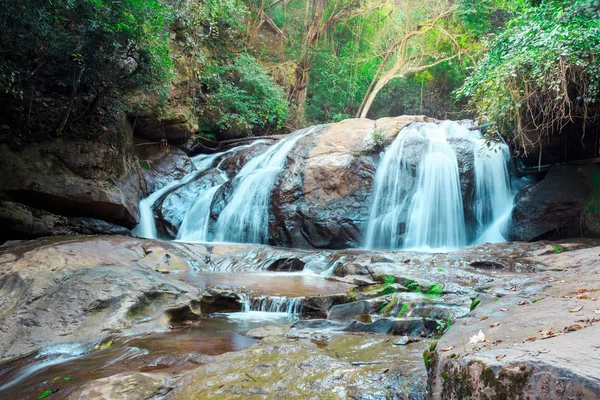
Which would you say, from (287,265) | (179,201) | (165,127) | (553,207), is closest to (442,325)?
(287,265)

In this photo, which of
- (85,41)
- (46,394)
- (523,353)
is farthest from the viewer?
(85,41)

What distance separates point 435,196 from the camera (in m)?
10.3

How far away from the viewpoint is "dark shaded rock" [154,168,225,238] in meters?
11.0

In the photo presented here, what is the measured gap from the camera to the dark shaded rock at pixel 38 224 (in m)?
7.93

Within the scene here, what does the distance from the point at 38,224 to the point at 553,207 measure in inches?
462

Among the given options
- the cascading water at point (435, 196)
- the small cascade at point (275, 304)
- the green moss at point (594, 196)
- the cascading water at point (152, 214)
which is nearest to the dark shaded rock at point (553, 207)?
the green moss at point (594, 196)

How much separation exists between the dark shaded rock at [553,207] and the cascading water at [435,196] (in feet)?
1.95

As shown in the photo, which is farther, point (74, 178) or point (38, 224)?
point (74, 178)

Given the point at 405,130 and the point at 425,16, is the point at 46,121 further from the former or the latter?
the point at 425,16

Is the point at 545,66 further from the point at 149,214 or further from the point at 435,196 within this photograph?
the point at 149,214

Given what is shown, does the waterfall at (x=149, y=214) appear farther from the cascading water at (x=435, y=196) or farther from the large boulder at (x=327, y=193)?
the cascading water at (x=435, y=196)

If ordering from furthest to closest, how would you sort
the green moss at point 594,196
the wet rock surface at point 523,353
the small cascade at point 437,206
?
the small cascade at point 437,206 → the green moss at point 594,196 → the wet rock surface at point 523,353

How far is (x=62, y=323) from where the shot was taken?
3.68 meters

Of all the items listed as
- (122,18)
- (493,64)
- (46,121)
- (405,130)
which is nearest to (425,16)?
(405,130)
